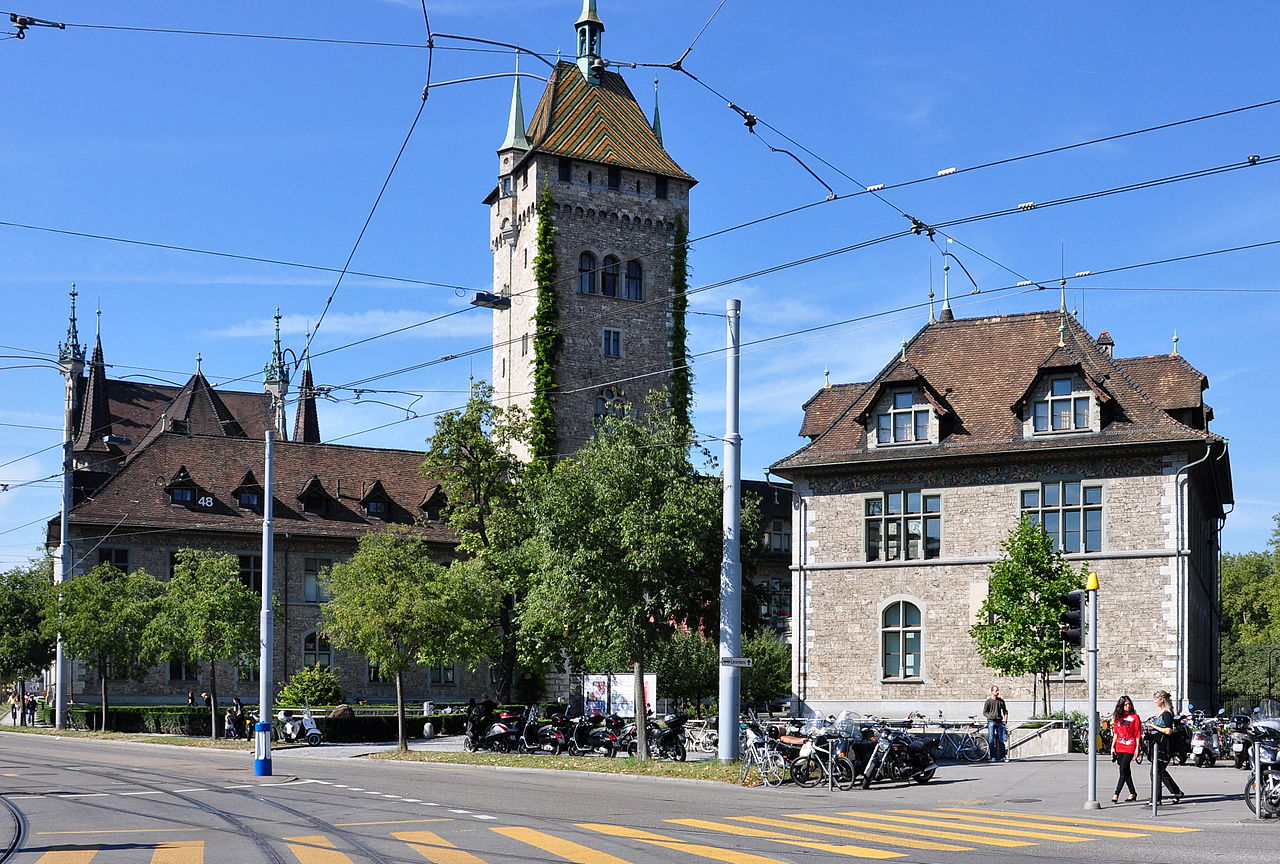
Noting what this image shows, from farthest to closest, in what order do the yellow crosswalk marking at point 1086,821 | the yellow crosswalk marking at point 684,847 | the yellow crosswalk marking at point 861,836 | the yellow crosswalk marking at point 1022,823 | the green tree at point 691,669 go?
the green tree at point 691,669
the yellow crosswalk marking at point 1086,821
the yellow crosswalk marking at point 1022,823
the yellow crosswalk marking at point 861,836
the yellow crosswalk marking at point 684,847

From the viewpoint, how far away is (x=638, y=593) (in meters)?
30.0

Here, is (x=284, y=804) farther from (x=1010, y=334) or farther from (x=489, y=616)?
(x=489, y=616)

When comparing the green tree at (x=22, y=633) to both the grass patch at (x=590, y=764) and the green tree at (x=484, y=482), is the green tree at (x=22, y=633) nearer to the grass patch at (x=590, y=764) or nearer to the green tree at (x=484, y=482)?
the green tree at (x=484, y=482)

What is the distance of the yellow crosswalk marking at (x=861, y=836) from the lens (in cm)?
1500

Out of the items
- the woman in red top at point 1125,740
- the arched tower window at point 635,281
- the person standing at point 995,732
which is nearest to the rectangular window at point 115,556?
the arched tower window at point 635,281

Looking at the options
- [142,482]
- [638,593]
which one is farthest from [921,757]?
[142,482]

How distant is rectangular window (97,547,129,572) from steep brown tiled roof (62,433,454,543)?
0.64 metres

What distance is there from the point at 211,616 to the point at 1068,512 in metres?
27.7

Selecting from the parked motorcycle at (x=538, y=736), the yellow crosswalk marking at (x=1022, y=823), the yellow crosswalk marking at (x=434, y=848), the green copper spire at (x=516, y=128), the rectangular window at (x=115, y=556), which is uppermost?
the green copper spire at (x=516, y=128)

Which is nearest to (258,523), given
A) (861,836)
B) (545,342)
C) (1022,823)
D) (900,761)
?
(545,342)

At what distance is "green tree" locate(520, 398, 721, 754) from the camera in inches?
1158

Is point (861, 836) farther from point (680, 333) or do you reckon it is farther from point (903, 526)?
point (680, 333)

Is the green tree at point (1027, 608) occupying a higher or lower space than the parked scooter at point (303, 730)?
higher

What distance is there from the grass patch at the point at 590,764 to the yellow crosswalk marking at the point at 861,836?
23.0 feet
